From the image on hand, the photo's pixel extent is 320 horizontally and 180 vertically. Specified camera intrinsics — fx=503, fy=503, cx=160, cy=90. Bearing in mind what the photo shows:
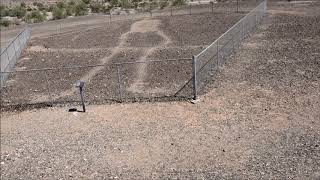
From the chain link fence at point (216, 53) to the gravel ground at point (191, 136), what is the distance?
2.13 ft

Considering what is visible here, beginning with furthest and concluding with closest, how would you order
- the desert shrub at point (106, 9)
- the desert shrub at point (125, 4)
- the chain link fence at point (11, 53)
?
the desert shrub at point (125, 4), the desert shrub at point (106, 9), the chain link fence at point (11, 53)

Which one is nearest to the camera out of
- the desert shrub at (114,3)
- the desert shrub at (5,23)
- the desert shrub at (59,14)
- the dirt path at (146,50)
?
the dirt path at (146,50)

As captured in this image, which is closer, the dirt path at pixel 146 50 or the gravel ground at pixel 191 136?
the gravel ground at pixel 191 136

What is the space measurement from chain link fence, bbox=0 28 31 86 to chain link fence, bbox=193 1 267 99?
10.3m

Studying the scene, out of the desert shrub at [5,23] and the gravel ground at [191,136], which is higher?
the gravel ground at [191,136]

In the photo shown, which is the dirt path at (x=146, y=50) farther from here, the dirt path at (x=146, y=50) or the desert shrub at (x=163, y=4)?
the desert shrub at (x=163, y=4)

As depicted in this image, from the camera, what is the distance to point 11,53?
103 ft

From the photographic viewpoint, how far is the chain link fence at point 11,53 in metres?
28.2

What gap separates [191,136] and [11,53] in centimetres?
1751

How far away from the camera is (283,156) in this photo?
15797 mm

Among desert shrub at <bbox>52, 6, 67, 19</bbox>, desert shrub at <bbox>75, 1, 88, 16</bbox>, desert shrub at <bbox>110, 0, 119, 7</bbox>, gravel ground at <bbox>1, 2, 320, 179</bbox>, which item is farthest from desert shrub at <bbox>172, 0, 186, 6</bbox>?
gravel ground at <bbox>1, 2, 320, 179</bbox>

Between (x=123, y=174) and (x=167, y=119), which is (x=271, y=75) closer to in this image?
(x=167, y=119)

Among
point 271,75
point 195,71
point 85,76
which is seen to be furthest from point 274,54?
point 85,76

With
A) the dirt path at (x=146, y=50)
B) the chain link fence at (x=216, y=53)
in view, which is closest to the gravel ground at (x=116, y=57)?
the dirt path at (x=146, y=50)
